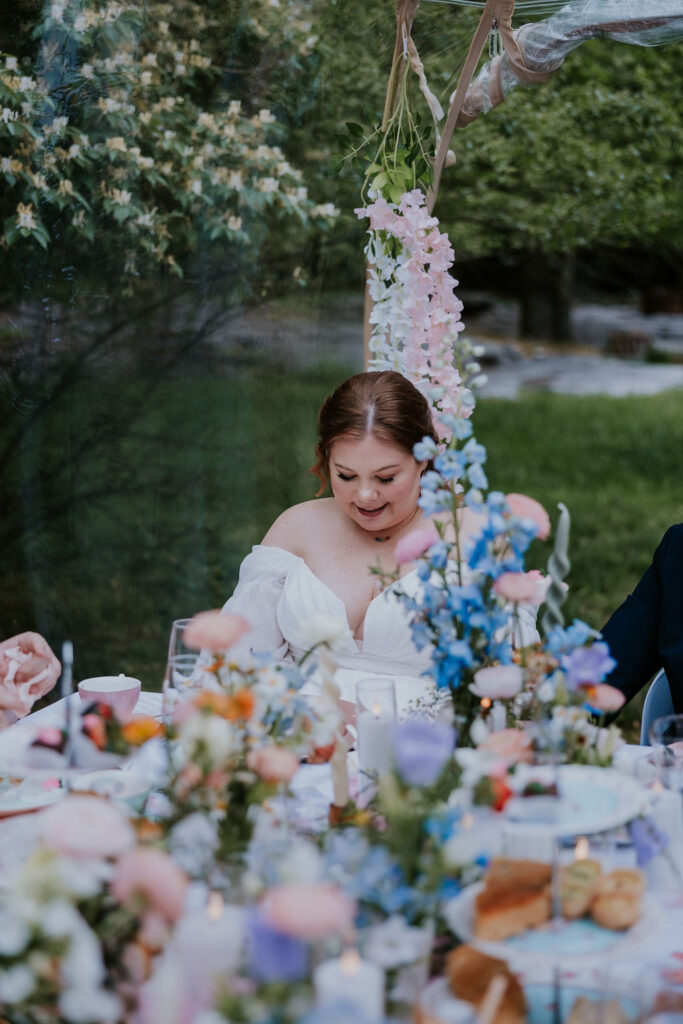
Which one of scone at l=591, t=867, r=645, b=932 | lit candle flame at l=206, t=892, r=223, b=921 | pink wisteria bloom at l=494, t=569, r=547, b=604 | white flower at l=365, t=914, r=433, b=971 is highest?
pink wisteria bloom at l=494, t=569, r=547, b=604

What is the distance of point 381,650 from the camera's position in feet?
8.13

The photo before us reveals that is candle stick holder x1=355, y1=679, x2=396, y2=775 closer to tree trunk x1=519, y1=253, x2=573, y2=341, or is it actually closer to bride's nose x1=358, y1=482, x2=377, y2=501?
bride's nose x1=358, y1=482, x2=377, y2=501

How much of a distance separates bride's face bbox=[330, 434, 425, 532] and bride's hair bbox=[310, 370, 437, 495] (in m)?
0.02

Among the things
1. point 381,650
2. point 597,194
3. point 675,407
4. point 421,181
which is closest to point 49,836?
point 381,650

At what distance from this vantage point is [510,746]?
4.10 ft

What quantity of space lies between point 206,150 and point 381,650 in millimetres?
2302

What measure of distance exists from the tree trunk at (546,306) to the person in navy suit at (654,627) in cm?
915

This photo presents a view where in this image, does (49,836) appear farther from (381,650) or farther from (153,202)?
(153,202)

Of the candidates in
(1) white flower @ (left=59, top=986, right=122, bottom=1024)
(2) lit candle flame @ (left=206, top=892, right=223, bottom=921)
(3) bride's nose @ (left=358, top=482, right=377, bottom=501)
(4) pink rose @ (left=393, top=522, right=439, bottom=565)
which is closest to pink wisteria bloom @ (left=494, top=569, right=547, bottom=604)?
(4) pink rose @ (left=393, top=522, right=439, bottom=565)

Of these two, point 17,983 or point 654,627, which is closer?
point 17,983

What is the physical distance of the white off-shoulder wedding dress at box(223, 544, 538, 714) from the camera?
2.44m

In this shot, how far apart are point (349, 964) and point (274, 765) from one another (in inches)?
10.7

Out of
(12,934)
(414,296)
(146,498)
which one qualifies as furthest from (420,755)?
(146,498)

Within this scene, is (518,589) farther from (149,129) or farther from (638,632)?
(149,129)
